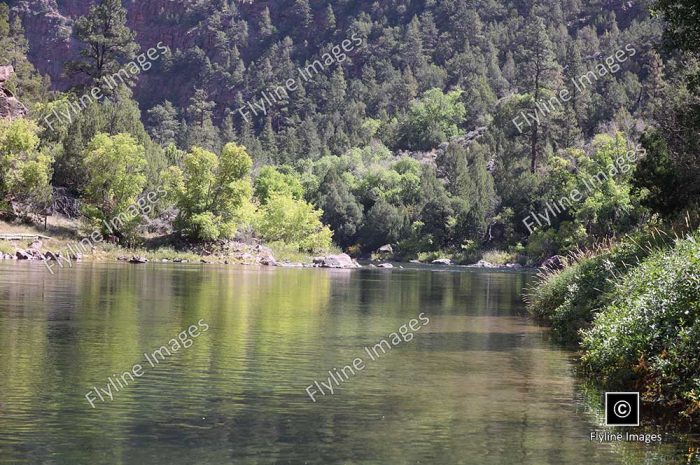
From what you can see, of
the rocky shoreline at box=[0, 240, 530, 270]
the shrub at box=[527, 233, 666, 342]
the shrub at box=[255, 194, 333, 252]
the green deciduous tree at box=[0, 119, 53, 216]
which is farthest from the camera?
the shrub at box=[255, 194, 333, 252]

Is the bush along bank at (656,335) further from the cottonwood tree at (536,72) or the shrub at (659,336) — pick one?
the cottonwood tree at (536,72)

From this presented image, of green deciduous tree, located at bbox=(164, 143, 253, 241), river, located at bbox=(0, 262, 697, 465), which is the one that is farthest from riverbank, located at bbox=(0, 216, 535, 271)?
river, located at bbox=(0, 262, 697, 465)

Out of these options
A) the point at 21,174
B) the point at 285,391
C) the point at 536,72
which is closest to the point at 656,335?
the point at 285,391

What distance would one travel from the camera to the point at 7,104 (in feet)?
342

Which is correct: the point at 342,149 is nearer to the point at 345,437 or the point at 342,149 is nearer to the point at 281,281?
the point at 281,281

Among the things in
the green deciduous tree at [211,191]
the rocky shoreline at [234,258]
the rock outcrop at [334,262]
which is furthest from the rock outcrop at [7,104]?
the rock outcrop at [334,262]

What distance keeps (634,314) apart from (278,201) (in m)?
97.5

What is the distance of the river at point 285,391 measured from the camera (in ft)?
50.3

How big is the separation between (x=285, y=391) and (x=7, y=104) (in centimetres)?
9301

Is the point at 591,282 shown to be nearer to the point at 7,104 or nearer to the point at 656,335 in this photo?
the point at 656,335

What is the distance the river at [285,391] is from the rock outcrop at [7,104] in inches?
2764

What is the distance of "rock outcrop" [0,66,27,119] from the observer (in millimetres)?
103375

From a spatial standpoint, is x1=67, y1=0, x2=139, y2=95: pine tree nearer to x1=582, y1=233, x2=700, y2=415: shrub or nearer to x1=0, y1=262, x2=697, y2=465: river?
x1=0, y1=262, x2=697, y2=465: river

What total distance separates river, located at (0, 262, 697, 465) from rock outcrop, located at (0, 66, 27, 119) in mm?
70217
